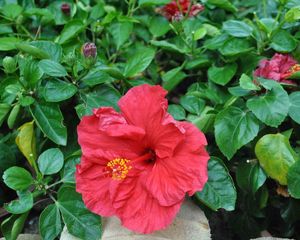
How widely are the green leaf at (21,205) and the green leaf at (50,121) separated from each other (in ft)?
0.53

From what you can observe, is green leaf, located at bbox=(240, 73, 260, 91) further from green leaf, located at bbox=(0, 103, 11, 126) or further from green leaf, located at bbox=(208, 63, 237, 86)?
green leaf, located at bbox=(0, 103, 11, 126)

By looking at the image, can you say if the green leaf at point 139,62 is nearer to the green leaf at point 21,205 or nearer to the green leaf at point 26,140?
→ the green leaf at point 26,140

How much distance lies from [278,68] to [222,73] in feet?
0.62

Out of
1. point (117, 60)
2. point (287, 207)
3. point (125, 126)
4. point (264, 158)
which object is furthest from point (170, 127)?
point (117, 60)

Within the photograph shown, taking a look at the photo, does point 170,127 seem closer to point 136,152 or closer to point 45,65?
point 136,152

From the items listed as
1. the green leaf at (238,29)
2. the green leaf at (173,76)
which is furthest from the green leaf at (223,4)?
the green leaf at (173,76)

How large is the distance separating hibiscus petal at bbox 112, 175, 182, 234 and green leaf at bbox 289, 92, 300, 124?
397 mm

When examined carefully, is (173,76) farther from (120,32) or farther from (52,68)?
(52,68)

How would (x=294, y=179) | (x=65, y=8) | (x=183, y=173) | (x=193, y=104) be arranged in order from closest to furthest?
(x=183, y=173) < (x=294, y=179) < (x=193, y=104) < (x=65, y=8)

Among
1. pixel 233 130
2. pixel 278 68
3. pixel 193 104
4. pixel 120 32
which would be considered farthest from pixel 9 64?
pixel 278 68

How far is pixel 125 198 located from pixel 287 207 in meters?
0.52

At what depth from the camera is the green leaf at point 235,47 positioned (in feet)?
5.20

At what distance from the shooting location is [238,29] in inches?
63.2

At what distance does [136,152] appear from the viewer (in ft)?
4.29
